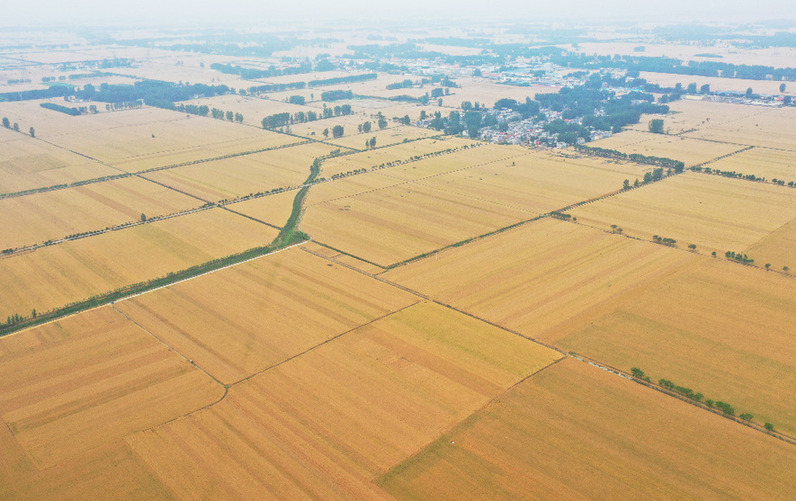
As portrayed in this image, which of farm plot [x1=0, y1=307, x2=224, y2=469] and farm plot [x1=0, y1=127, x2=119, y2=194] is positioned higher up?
farm plot [x1=0, y1=127, x2=119, y2=194]

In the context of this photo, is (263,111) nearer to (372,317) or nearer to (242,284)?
(242,284)

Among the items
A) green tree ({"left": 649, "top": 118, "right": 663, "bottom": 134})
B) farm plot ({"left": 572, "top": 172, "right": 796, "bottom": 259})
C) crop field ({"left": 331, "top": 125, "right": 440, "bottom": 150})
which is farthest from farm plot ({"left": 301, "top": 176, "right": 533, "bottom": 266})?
green tree ({"left": 649, "top": 118, "right": 663, "bottom": 134})

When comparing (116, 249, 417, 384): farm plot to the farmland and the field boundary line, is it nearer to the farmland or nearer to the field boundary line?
the farmland

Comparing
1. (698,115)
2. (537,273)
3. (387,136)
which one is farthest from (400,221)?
(698,115)

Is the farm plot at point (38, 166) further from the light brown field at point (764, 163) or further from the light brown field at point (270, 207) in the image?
the light brown field at point (764, 163)

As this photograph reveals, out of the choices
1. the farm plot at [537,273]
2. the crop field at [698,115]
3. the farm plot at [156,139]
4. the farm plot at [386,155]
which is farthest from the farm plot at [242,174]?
the crop field at [698,115]

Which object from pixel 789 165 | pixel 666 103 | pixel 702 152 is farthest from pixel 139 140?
pixel 666 103
